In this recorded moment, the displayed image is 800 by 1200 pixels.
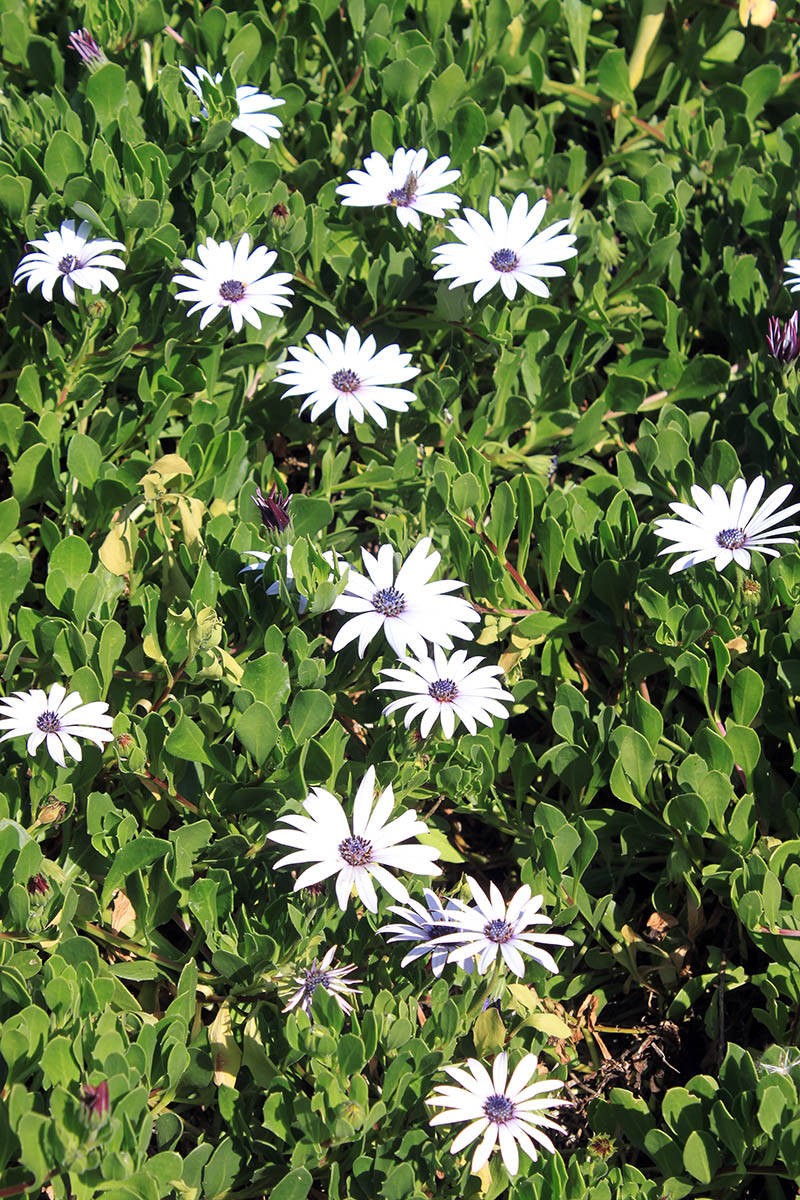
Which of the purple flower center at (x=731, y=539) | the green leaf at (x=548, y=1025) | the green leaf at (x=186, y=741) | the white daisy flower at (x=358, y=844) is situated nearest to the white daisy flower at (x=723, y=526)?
the purple flower center at (x=731, y=539)

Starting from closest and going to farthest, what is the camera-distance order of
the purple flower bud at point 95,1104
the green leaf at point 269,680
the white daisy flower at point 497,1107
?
the purple flower bud at point 95,1104 → the white daisy flower at point 497,1107 → the green leaf at point 269,680

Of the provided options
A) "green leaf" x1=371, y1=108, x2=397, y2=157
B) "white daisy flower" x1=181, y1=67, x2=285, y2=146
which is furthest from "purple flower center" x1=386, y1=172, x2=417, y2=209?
"white daisy flower" x1=181, y1=67, x2=285, y2=146

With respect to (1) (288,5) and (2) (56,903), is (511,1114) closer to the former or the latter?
(2) (56,903)

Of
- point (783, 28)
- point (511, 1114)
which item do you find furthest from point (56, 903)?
point (783, 28)

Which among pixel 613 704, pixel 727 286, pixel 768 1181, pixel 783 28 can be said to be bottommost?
pixel 768 1181

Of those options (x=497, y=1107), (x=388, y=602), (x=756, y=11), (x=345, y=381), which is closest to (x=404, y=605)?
(x=388, y=602)

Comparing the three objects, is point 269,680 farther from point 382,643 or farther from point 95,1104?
point 95,1104

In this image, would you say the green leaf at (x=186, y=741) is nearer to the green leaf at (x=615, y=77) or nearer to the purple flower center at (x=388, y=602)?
the purple flower center at (x=388, y=602)
